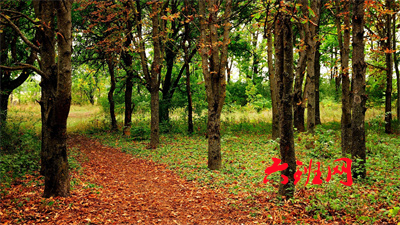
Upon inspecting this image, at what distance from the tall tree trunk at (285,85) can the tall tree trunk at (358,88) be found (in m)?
1.64

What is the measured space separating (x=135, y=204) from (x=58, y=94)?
266 cm

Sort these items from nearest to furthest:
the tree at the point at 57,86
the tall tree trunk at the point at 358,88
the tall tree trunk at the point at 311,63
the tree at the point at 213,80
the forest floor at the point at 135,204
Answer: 1. the forest floor at the point at 135,204
2. the tree at the point at 57,86
3. the tall tree trunk at the point at 358,88
4. the tree at the point at 213,80
5. the tall tree trunk at the point at 311,63

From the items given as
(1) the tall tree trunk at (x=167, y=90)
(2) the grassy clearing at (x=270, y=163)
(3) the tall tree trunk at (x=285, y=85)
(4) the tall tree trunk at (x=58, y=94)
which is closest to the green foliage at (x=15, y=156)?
(4) the tall tree trunk at (x=58, y=94)

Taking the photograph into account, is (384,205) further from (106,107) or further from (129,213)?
(106,107)

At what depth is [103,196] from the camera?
5.75m

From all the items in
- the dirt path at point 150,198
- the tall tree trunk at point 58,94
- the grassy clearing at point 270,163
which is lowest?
the dirt path at point 150,198

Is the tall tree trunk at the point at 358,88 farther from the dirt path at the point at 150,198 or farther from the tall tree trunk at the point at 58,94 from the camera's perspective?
the tall tree trunk at the point at 58,94

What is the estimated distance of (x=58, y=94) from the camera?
15.6ft

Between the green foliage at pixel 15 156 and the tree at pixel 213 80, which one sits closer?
the green foliage at pixel 15 156

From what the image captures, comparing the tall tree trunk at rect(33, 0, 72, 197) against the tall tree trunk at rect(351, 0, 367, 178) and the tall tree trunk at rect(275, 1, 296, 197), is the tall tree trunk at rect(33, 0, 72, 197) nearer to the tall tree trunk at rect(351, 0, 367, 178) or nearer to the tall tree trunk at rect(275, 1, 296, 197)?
the tall tree trunk at rect(275, 1, 296, 197)

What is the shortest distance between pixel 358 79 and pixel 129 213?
212 inches

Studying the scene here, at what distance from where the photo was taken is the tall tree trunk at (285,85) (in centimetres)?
458

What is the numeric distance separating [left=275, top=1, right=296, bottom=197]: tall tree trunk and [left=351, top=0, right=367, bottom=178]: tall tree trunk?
164 cm

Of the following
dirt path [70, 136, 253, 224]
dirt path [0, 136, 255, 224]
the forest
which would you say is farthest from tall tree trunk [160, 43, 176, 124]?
dirt path [0, 136, 255, 224]
